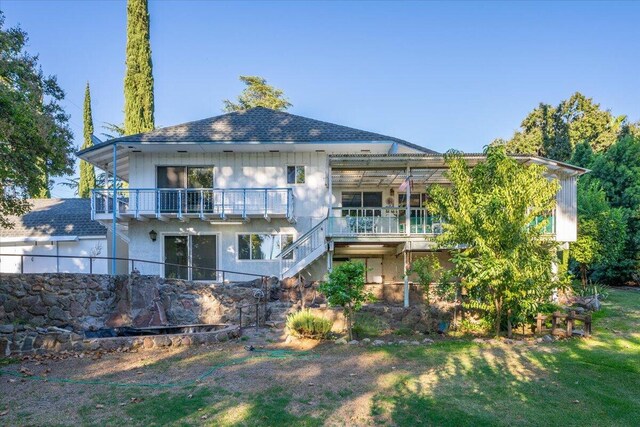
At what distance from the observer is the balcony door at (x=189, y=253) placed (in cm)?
1645

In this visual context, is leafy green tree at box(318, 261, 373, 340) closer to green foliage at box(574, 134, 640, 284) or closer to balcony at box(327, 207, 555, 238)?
balcony at box(327, 207, 555, 238)

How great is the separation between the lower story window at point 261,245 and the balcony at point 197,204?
1.07 m

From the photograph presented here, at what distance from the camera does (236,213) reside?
15617 mm

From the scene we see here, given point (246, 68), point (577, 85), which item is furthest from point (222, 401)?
point (577, 85)

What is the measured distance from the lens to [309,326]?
10.3 metres

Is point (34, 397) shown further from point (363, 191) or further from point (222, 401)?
point (363, 191)

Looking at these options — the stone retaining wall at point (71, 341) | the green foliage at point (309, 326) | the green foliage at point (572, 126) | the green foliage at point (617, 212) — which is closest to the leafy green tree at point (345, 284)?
the green foliage at point (309, 326)

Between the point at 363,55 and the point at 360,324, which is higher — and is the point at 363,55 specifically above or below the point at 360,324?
above

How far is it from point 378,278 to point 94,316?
11.9 metres

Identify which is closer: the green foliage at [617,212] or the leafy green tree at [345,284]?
the leafy green tree at [345,284]

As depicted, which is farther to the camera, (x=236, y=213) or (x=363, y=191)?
(x=363, y=191)

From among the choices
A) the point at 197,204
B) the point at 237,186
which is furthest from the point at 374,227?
the point at 197,204

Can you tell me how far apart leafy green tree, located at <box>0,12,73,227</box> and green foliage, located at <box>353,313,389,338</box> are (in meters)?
9.86

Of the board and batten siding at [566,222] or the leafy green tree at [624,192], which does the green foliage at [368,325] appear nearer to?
the board and batten siding at [566,222]
